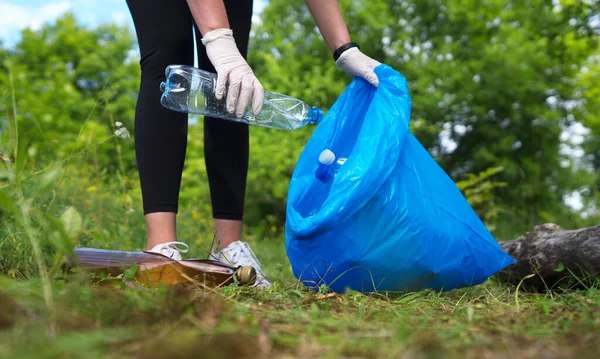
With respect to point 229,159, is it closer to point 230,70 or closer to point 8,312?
point 230,70

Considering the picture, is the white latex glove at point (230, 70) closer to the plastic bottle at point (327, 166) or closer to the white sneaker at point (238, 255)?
the plastic bottle at point (327, 166)

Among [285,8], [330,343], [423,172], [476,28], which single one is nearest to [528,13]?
[476,28]

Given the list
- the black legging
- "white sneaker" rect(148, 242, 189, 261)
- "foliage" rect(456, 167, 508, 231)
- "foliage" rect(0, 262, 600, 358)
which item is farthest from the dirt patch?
"foliage" rect(456, 167, 508, 231)

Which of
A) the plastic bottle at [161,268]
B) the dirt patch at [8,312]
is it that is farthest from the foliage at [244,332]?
the plastic bottle at [161,268]

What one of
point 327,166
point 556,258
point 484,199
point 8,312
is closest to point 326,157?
point 327,166

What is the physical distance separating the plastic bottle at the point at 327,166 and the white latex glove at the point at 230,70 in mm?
291

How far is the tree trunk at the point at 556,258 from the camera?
1.77 meters

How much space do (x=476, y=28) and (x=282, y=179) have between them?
11.8 feet

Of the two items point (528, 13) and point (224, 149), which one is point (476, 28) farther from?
point (224, 149)

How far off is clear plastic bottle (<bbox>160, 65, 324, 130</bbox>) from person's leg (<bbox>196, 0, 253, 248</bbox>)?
0.05 meters

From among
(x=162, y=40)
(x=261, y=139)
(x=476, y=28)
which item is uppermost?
(x=476, y=28)

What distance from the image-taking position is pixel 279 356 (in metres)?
0.74

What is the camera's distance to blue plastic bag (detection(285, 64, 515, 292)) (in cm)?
155

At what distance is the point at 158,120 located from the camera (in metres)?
1.75
